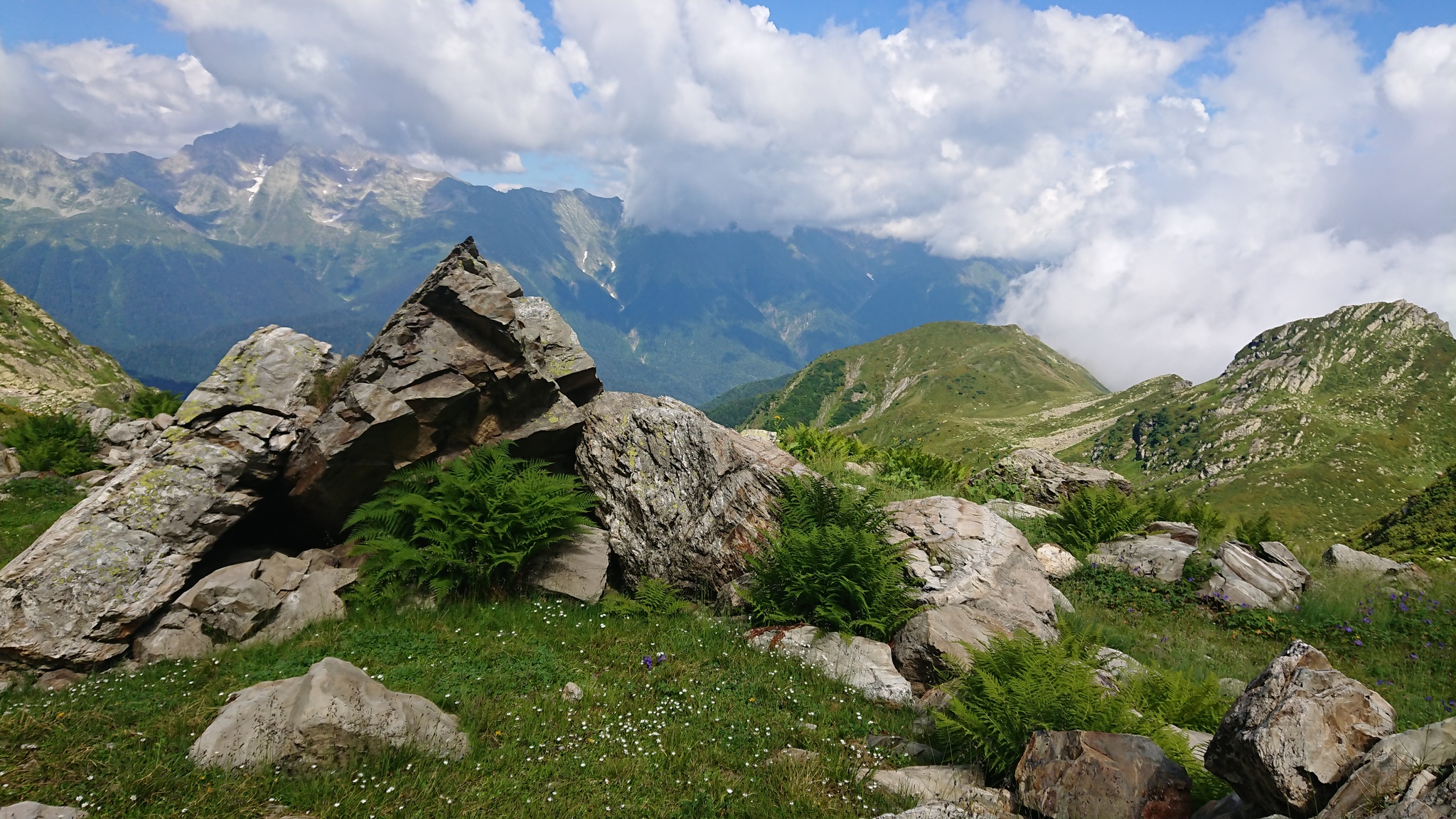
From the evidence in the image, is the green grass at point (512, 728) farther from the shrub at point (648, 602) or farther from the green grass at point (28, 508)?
the green grass at point (28, 508)

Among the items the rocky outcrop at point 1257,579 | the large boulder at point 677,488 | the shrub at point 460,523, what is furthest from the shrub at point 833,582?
the rocky outcrop at point 1257,579

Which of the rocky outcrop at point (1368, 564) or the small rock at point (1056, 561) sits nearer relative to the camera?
the rocky outcrop at point (1368, 564)

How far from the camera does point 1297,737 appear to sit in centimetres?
482

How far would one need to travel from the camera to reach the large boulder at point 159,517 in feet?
28.5

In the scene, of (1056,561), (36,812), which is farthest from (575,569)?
(1056,561)

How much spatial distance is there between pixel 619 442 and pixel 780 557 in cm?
468

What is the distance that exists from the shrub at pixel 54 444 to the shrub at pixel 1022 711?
2595 cm

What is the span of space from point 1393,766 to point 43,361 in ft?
376

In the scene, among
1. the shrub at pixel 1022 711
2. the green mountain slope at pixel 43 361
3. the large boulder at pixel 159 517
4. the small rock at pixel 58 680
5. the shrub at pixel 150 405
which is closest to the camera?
the shrub at pixel 1022 711

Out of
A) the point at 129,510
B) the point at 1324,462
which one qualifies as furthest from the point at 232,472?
the point at 1324,462

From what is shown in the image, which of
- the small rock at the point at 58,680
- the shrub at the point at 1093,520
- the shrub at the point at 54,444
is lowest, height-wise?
the small rock at the point at 58,680

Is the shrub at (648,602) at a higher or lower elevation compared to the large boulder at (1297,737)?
lower

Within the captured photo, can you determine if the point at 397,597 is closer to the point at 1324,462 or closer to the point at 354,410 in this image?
the point at 354,410

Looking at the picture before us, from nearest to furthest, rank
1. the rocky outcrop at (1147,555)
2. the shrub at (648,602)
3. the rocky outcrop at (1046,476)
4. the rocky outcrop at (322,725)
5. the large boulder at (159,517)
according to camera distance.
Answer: the rocky outcrop at (322,725)
the large boulder at (159,517)
the shrub at (648,602)
the rocky outcrop at (1147,555)
the rocky outcrop at (1046,476)
